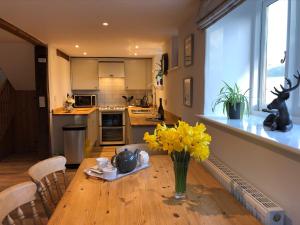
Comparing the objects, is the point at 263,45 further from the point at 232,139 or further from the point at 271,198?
the point at 271,198

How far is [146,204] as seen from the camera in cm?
127

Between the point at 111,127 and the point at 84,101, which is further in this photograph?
the point at 84,101

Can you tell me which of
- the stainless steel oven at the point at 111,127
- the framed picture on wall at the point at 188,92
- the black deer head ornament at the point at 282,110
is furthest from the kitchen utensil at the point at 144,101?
the black deer head ornament at the point at 282,110

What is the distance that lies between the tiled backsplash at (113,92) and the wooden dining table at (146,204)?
504 centimetres

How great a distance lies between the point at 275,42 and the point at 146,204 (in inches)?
60.1

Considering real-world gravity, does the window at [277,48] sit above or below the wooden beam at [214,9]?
below

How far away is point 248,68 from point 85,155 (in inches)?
130

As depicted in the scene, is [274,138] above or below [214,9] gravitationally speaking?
below

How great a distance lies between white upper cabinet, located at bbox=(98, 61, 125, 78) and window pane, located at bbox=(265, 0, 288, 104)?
4610 mm

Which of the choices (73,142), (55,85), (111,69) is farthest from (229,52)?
(111,69)

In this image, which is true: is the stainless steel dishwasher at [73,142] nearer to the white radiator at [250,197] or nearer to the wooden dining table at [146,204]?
the wooden dining table at [146,204]

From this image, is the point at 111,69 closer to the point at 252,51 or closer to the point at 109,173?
the point at 252,51

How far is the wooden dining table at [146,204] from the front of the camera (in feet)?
3.68

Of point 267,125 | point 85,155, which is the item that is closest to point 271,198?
point 267,125
